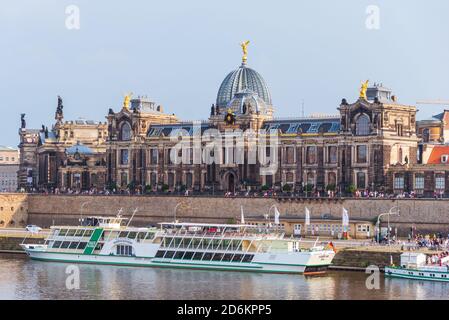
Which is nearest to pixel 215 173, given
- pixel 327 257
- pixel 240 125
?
pixel 240 125

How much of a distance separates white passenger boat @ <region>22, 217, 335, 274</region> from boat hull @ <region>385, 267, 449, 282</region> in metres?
6.68

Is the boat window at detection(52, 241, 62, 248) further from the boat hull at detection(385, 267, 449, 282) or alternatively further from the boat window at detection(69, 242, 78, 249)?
the boat hull at detection(385, 267, 449, 282)

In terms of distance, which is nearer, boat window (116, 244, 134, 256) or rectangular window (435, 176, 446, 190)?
boat window (116, 244, 134, 256)

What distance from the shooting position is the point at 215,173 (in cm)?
15275

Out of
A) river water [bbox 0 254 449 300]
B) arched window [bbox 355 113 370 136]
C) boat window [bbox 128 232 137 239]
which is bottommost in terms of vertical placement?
river water [bbox 0 254 449 300]

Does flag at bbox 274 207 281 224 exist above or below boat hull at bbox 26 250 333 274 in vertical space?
above

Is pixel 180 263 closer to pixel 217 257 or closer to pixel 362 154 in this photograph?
pixel 217 257

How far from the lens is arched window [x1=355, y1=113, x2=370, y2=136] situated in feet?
459

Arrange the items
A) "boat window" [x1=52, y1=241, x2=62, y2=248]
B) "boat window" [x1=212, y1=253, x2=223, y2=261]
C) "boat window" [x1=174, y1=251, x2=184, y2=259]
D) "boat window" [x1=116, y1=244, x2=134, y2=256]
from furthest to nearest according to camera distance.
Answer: "boat window" [x1=52, y1=241, x2=62, y2=248], "boat window" [x1=116, y1=244, x2=134, y2=256], "boat window" [x1=174, y1=251, x2=184, y2=259], "boat window" [x1=212, y1=253, x2=223, y2=261]

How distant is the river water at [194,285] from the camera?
92750mm

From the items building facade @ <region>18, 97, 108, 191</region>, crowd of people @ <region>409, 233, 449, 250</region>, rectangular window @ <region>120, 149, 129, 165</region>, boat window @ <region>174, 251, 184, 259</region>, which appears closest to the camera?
crowd of people @ <region>409, 233, 449, 250</region>

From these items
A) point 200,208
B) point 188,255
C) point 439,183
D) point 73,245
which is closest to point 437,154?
point 439,183

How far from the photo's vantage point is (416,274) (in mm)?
102188

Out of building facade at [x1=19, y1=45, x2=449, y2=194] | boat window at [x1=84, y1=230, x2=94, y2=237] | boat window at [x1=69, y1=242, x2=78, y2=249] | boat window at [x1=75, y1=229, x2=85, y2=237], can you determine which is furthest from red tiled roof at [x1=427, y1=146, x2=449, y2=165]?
boat window at [x1=69, y1=242, x2=78, y2=249]
